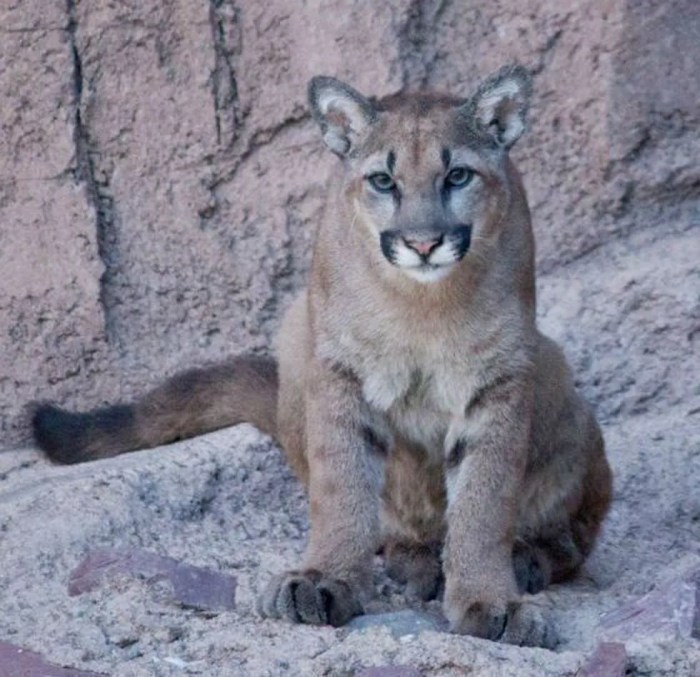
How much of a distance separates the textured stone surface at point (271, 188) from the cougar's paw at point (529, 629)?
4.72 feet

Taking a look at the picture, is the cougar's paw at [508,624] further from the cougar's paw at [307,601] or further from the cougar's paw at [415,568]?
the cougar's paw at [415,568]

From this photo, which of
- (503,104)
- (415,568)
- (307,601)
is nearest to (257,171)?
(503,104)

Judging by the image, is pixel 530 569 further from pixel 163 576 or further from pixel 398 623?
pixel 163 576

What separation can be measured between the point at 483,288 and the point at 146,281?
71.3 inches

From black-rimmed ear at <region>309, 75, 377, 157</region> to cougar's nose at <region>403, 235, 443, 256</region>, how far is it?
0.51 metres

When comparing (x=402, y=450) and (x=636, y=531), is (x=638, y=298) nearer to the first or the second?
(x=636, y=531)

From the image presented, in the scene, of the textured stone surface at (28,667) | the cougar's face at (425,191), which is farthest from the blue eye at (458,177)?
the textured stone surface at (28,667)

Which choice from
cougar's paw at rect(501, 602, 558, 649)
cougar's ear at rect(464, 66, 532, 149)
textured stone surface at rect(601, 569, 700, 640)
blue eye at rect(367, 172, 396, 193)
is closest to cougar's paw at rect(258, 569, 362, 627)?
cougar's paw at rect(501, 602, 558, 649)

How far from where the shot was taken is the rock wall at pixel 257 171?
6312mm

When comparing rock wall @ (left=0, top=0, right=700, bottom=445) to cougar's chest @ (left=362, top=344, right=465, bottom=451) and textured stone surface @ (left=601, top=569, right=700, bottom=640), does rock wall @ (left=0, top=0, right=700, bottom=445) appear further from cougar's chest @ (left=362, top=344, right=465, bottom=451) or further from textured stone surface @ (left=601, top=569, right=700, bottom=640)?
textured stone surface @ (left=601, top=569, right=700, bottom=640)

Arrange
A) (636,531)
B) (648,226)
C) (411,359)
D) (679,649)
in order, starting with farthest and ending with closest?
1. (648,226)
2. (636,531)
3. (411,359)
4. (679,649)

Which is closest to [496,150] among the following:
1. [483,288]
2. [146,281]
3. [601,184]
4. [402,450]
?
[483,288]

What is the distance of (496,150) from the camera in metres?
5.17

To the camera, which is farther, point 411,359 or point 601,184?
point 601,184
